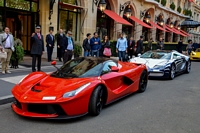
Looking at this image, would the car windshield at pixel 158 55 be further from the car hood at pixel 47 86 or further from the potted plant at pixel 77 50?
the car hood at pixel 47 86

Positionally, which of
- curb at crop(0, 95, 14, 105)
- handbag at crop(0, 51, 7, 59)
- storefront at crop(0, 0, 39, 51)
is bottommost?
curb at crop(0, 95, 14, 105)

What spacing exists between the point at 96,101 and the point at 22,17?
11.8m

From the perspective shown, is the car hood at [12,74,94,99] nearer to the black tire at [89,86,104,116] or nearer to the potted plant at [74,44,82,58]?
the black tire at [89,86,104,116]

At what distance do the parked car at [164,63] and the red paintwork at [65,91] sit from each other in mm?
3787

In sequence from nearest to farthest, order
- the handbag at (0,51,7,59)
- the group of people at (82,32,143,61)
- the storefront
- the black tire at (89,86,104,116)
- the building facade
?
1. the black tire at (89,86,104,116)
2. the handbag at (0,51,7,59)
3. the group of people at (82,32,143,61)
4. the storefront
5. the building facade

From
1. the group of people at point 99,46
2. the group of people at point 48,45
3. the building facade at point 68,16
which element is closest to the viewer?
the group of people at point 48,45

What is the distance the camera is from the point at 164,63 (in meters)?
9.65

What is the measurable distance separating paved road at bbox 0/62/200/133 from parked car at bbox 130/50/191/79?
9.14ft

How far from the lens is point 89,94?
4.66 metres

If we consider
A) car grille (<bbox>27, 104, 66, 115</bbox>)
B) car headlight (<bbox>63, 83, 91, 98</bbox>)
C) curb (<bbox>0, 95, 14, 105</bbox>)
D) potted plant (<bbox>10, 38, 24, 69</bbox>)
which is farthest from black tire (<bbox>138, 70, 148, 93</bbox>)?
potted plant (<bbox>10, 38, 24, 69</bbox>)

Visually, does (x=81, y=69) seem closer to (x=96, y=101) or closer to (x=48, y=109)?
(x=96, y=101)

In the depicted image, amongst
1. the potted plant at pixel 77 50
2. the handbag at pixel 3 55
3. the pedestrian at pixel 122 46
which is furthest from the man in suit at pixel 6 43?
the pedestrian at pixel 122 46

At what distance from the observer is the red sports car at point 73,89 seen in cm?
435

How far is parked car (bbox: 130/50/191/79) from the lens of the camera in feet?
31.4
